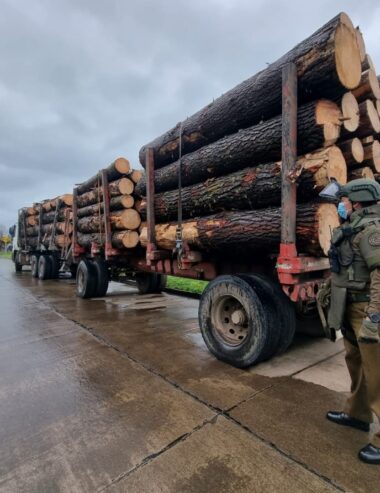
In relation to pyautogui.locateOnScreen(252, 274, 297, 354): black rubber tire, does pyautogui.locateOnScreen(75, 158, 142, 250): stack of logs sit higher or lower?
higher

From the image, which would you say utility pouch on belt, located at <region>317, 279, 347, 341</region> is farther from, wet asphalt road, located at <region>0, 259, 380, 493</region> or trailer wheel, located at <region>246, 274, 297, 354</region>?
trailer wheel, located at <region>246, 274, 297, 354</region>

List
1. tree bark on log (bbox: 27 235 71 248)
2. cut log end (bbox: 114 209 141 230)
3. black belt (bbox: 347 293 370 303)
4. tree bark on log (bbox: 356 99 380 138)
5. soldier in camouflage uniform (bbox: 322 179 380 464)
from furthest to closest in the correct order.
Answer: tree bark on log (bbox: 27 235 71 248)
cut log end (bbox: 114 209 141 230)
tree bark on log (bbox: 356 99 380 138)
black belt (bbox: 347 293 370 303)
soldier in camouflage uniform (bbox: 322 179 380 464)

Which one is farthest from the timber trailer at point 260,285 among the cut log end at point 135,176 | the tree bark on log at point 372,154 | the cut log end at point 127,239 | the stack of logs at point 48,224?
the stack of logs at point 48,224

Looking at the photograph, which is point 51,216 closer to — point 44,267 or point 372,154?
point 44,267

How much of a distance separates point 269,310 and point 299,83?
2483 mm

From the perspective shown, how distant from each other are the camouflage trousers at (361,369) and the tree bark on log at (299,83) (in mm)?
2320

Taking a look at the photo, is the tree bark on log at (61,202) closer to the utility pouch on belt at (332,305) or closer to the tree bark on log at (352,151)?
the tree bark on log at (352,151)

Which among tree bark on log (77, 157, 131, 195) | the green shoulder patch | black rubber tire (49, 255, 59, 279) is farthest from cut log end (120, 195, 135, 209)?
black rubber tire (49, 255, 59, 279)

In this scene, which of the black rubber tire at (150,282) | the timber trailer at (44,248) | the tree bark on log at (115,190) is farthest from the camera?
the timber trailer at (44,248)

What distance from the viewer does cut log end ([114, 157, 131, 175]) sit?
7195 millimetres

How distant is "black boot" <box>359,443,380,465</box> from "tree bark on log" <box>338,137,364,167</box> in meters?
2.76

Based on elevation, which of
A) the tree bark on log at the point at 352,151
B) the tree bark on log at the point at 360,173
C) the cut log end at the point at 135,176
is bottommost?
the tree bark on log at the point at 360,173

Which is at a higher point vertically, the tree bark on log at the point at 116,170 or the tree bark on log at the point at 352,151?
the tree bark on log at the point at 116,170

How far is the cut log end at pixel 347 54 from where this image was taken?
3047mm
